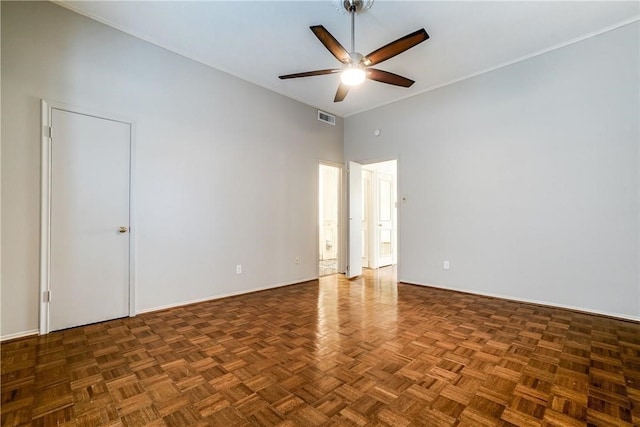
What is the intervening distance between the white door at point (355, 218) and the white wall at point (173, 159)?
61 centimetres

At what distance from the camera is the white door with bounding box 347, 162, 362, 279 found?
5.02 meters

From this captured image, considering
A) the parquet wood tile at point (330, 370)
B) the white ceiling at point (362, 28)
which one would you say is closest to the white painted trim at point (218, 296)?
the parquet wood tile at point (330, 370)

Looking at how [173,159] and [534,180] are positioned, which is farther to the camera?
[534,180]

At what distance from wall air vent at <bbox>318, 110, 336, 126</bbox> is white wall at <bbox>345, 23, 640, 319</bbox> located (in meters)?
1.23

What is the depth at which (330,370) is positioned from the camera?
6.48 ft

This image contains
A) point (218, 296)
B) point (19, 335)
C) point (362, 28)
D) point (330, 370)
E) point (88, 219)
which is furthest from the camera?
point (218, 296)

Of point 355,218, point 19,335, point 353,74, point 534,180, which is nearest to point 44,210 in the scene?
point 19,335

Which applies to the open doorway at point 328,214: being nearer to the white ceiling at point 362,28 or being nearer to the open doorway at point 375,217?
the open doorway at point 375,217

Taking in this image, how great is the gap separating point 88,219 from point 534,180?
Result: 4936 millimetres

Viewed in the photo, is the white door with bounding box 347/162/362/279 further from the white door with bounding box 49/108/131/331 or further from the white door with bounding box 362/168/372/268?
the white door with bounding box 49/108/131/331

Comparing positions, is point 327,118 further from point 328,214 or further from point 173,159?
point 328,214

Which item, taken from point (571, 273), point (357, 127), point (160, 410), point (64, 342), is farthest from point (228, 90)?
point (571, 273)

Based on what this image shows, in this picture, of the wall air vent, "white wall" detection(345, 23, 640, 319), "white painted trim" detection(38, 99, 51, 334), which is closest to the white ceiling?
"white wall" detection(345, 23, 640, 319)

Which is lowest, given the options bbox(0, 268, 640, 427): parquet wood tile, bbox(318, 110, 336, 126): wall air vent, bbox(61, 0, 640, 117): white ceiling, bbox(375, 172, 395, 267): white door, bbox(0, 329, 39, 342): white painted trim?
bbox(0, 268, 640, 427): parquet wood tile
